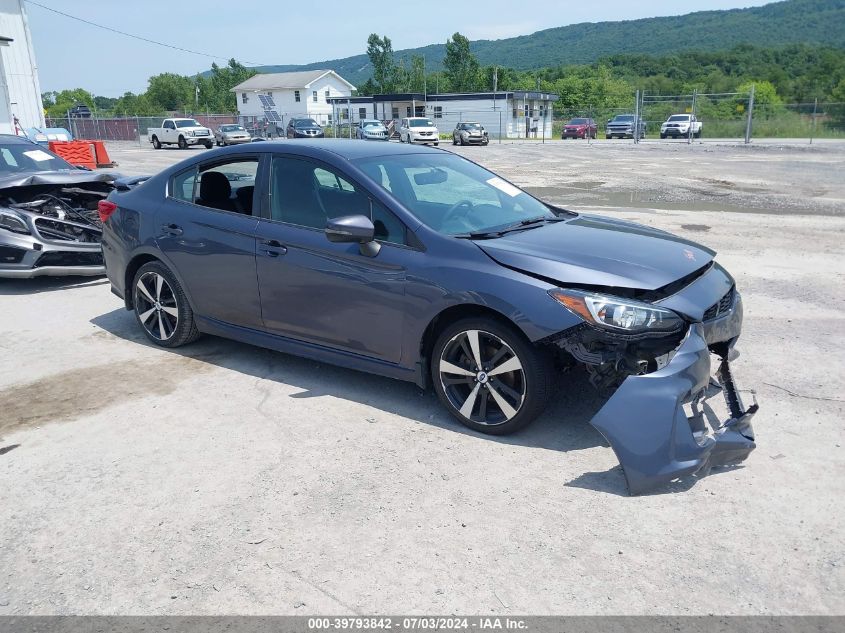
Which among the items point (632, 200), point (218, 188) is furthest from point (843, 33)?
point (218, 188)

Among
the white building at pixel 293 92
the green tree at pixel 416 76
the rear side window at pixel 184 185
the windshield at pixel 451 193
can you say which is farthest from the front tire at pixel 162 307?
the green tree at pixel 416 76

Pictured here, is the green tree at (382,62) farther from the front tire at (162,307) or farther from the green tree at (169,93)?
the front tire at (162,307)

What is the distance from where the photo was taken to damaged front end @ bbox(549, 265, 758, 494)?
333 cm

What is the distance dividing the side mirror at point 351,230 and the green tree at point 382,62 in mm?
102407

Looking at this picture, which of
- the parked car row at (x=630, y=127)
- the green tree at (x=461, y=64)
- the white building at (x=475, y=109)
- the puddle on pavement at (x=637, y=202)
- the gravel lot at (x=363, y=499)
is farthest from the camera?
the green tree at (x=461, y=64)

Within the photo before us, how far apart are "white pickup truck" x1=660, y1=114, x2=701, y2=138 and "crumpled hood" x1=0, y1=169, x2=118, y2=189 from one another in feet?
148

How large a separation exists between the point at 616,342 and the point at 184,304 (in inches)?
136

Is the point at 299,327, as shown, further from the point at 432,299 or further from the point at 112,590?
the point at 112,590

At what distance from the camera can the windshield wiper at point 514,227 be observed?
14.1ft

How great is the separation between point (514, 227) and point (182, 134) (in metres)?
42.3

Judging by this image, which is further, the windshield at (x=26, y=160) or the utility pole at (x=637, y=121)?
the utility pole at (x=637, y=121)

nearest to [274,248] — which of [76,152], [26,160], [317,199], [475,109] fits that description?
[317,199]

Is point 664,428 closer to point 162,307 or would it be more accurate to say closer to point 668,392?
point 668,392

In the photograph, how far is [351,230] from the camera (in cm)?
423
